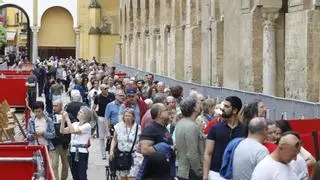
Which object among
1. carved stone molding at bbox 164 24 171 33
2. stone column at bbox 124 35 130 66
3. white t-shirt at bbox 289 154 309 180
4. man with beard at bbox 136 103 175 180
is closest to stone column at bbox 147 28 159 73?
carved stone molding at bbox 164 24 171 33

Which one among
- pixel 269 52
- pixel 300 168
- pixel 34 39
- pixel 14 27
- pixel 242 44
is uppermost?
pixel 14 27

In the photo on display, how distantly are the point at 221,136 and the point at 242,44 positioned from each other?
559 inches

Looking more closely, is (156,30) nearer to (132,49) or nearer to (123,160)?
(132,49)

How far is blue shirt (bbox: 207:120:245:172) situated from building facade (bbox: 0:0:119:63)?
58.1 meters

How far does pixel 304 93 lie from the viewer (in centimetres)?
1900

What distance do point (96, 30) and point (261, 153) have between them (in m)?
59.7

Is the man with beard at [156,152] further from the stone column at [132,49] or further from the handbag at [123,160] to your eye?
the stone column at [132,49]

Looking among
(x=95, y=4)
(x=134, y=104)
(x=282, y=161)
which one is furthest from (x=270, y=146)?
(x=95, y=4)

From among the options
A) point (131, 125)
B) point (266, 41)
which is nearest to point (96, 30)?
point (266, 41)

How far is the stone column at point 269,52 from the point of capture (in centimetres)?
2242

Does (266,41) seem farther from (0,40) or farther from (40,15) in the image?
(0,40)

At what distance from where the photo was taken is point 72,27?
71.6m

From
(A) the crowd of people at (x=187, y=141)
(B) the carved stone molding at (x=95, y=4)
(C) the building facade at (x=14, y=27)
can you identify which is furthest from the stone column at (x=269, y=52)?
(C) the building facade at (x=14, y=27)

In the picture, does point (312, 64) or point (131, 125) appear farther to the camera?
point (312, 64)
